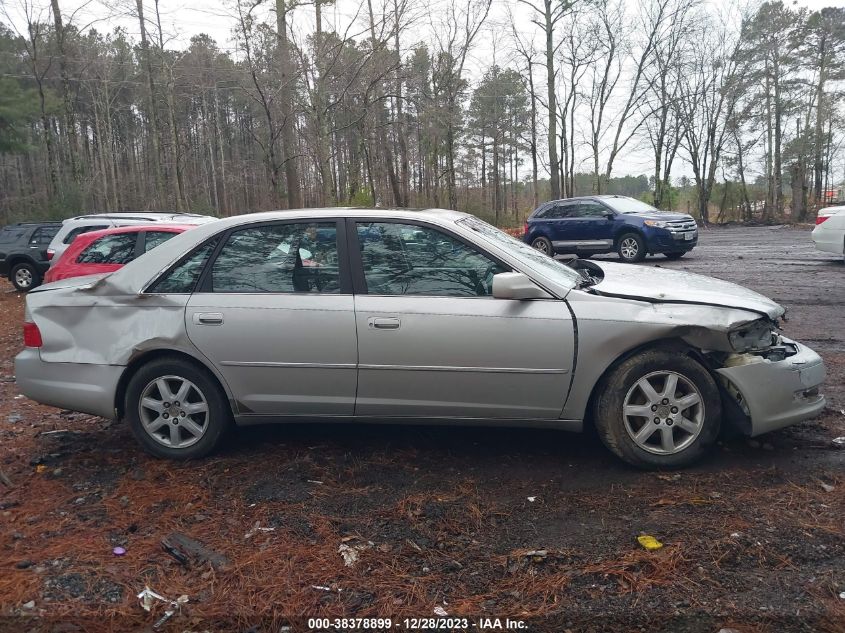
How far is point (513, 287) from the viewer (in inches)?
144

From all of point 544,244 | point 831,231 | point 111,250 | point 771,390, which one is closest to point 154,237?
point 111,250

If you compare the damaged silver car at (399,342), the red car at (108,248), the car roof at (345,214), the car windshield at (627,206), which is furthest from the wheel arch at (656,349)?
the car windshield at (627,206)

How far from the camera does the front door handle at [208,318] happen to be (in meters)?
3.97

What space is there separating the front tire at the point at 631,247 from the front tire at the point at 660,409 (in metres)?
12.6

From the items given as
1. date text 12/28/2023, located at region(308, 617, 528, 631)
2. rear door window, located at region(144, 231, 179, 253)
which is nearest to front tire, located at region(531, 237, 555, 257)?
rear door window, located at region(144, 231, 179, 253)

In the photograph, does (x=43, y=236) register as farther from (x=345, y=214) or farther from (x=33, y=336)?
(x=345, y=214)

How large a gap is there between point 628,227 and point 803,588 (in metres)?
14.0

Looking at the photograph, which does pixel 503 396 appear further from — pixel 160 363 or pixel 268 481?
pixel 160 363

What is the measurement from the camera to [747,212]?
35969 millimetres

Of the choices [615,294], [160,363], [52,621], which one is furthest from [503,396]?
[52,621]

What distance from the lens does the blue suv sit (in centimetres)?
1544

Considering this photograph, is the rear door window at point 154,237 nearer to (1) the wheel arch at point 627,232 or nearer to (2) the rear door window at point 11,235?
(2) the rear door window at point 11,235

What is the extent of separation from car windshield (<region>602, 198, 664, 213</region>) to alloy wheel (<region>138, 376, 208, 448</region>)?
46.1 feet

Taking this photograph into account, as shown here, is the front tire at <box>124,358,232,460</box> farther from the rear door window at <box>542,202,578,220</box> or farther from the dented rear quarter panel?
the rear door window at <box>542,202,578,220</box>
